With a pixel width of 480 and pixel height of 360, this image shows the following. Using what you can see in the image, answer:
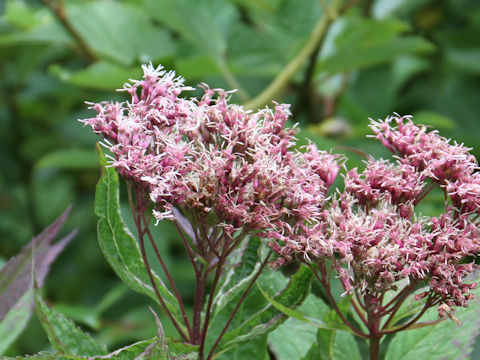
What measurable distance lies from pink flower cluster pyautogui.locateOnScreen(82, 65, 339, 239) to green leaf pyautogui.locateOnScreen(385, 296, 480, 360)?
232mm

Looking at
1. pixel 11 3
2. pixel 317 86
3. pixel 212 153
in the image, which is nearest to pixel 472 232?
pixel 212 153

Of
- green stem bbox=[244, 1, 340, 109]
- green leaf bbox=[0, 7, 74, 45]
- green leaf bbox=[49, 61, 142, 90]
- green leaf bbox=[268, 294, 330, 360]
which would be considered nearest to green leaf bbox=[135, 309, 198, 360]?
green leaf bbox=[268, 294, 330, 360]

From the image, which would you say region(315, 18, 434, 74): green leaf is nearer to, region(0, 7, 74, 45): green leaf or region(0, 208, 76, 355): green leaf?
region(0, 7, 74, 45): green leaf

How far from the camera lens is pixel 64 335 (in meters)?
0.76

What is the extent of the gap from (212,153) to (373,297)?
26 cm

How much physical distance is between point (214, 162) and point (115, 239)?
0.57 feet

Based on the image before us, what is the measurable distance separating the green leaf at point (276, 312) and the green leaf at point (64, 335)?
0.54 ft

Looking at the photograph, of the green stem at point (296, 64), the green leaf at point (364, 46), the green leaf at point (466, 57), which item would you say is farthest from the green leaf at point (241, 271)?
the green leaf at point (466, 57)

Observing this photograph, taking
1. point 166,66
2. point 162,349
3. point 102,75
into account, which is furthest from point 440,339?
point 102,75

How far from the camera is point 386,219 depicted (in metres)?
0.79

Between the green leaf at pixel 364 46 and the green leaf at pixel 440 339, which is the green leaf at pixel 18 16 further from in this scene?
the green leaf at pixel 440 339

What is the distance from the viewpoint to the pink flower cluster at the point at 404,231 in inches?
28.8

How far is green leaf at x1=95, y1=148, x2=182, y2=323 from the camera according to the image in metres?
0.79

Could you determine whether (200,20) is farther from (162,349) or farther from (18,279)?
(162,349)
